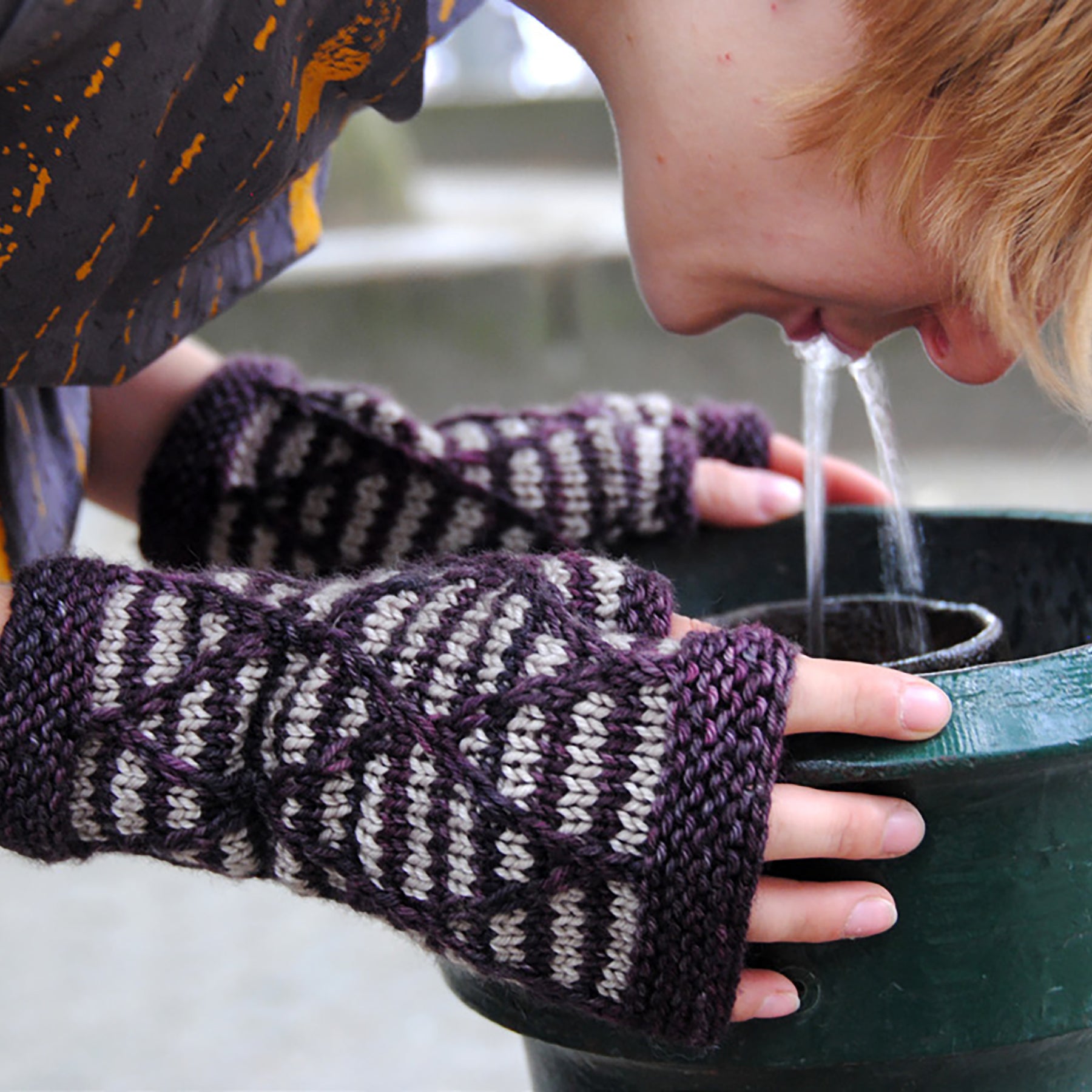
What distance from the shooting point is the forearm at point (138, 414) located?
0.93 metres

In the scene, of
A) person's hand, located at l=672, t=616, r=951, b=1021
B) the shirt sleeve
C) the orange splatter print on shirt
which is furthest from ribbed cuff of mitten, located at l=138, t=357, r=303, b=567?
person's hand, located at l=672, t=616, r=951, b=1021

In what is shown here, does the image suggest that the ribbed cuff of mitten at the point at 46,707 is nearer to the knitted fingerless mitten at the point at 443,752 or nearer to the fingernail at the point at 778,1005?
the knitted fingerless mitten at the point at 443,752

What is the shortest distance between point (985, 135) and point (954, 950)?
35cm

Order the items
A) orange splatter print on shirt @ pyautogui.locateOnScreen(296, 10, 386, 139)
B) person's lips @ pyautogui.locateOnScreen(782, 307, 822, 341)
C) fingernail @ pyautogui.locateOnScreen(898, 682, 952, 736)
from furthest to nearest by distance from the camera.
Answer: person's lips @ pyautogui.locateOnScreen(782, 307, 822, 341) → orange splatter print on shirt @ pyautogui.locateOnScreen(296, 10, 386, 139) → fingernail @ pyautogui.locateOnScreen(898, 682, 952, 736)

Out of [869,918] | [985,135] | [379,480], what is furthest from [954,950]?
[379,480]

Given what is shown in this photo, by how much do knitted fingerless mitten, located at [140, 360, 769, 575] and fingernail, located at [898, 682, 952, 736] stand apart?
1.22 feet

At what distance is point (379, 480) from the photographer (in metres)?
0.85

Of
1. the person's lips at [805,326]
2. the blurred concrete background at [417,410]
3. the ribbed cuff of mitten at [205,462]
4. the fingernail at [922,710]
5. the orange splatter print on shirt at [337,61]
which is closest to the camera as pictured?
the fingernail at [922,710]

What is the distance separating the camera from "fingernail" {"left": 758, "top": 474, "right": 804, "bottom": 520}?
0.87m

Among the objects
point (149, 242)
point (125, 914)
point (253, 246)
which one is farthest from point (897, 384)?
point (149, 242)

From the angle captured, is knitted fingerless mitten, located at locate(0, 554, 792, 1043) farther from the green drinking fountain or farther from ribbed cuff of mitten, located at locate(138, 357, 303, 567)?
ribbed cuff of mitten, located at locate(138, 357, 303, 567)

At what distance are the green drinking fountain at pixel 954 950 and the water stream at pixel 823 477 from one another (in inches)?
10.1

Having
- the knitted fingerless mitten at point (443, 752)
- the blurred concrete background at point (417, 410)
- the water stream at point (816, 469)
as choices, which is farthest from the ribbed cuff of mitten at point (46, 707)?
the water stream at point (816, 469)

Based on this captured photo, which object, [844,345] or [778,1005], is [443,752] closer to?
[778,1005]
